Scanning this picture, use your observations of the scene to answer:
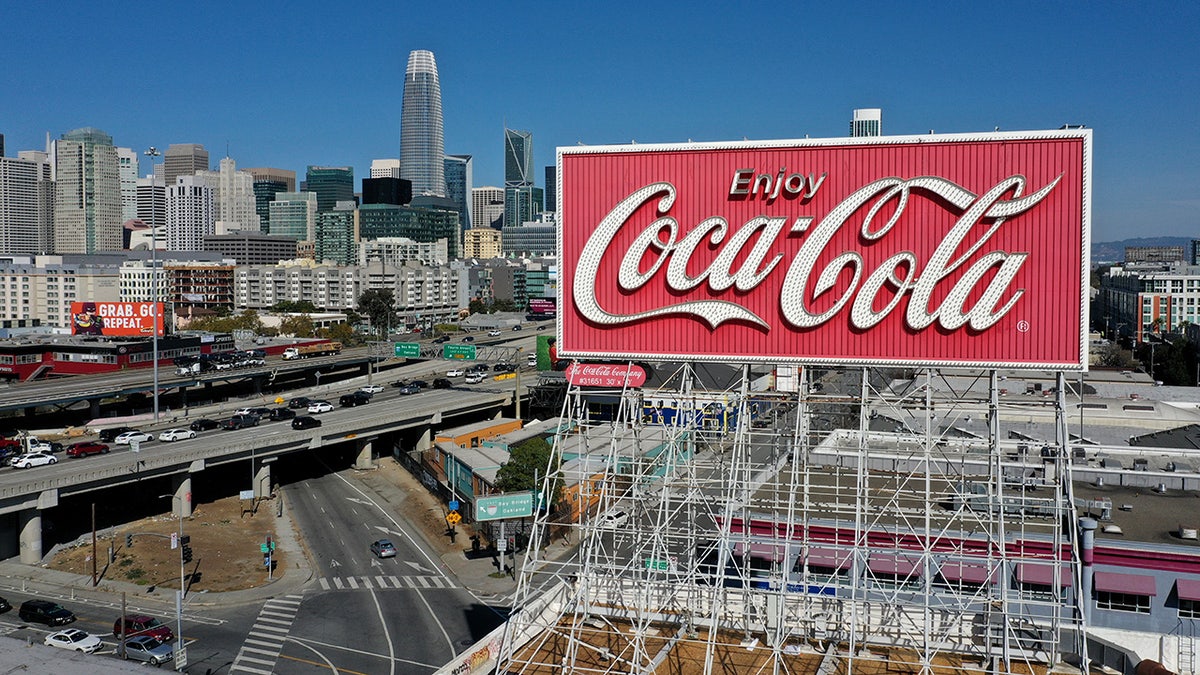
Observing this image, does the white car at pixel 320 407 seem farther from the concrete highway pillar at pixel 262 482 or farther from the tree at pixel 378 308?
the tree at pixel 378 308

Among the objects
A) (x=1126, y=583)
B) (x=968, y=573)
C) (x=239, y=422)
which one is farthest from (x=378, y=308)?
(x=1126, y=583)

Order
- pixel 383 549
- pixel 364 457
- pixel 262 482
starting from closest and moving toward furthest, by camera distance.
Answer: pixel 383 549 → pixel 262 482 → pixel 364 457

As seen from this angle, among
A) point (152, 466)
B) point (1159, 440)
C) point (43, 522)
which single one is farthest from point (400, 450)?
point (1159, 440)

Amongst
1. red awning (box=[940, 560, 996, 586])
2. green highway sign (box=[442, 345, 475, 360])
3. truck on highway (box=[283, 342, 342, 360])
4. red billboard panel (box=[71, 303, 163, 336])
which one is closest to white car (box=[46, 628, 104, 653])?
red awning (box=[940, 560, 996, 586])

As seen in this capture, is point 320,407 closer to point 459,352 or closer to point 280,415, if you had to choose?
point 280,415

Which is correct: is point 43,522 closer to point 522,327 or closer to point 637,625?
point 637,625

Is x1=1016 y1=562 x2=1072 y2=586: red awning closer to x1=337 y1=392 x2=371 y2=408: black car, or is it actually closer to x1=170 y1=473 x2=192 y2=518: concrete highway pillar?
x1=170 y1=473 x2=192 y2=518: concrete highway pillar
